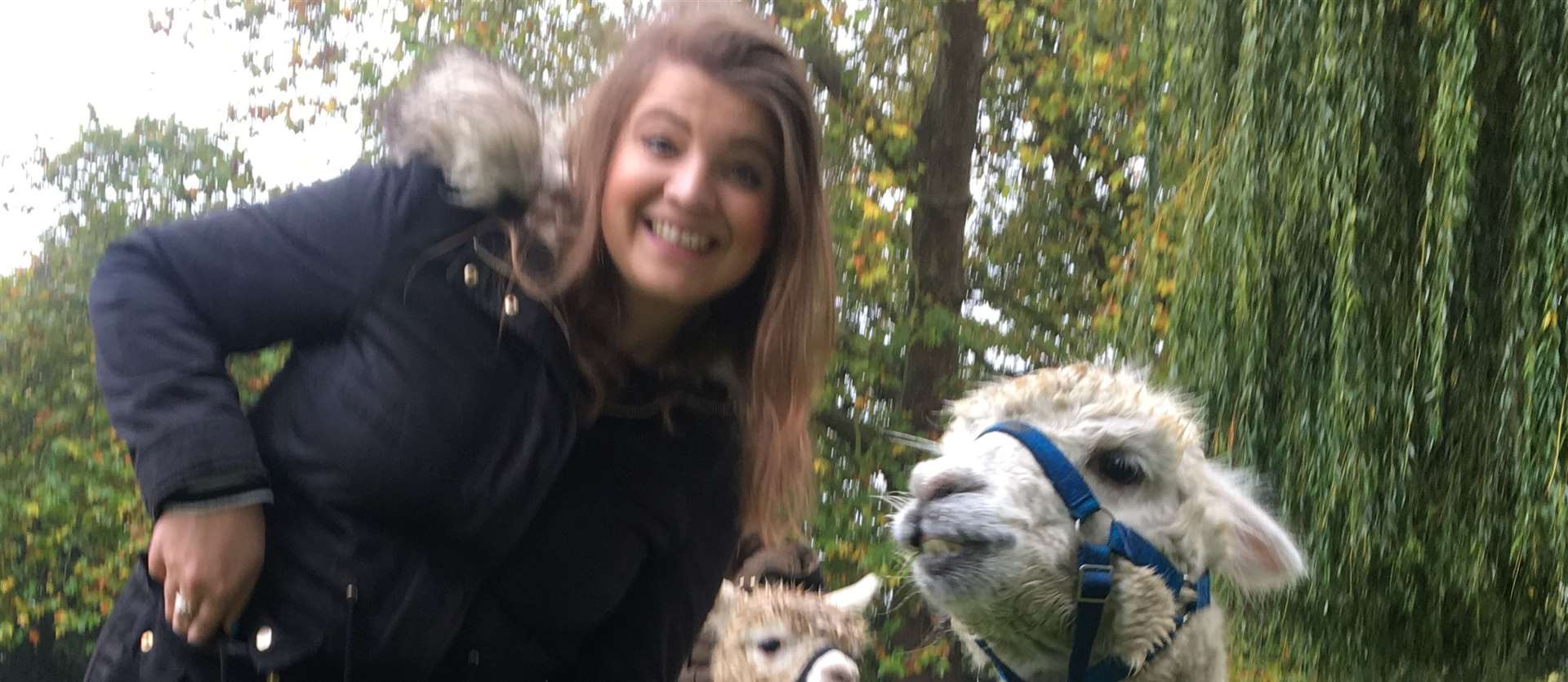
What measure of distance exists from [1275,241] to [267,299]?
8.63 feet

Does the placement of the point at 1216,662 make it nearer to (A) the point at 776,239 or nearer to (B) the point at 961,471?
(B) the point at 961,471

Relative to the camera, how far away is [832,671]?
116 inches

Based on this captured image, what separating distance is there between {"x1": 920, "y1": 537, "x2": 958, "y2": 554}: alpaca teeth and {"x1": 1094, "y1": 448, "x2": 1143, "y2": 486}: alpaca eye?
290 mm

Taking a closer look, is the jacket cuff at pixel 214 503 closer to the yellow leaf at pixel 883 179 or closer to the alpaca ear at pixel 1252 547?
the alpaca ear at pixel 1252 547

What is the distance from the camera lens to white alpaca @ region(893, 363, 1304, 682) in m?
1.66

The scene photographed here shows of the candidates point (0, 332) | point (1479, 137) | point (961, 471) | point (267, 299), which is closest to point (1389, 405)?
point (1479, 137)

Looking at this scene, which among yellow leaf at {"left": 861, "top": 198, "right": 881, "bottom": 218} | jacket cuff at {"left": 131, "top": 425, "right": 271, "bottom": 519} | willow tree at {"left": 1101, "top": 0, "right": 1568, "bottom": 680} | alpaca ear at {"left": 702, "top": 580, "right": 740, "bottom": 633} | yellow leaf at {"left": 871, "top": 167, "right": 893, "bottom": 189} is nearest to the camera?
jacket cuff at {"left": 131, "top": 425, "right": 271, "bottom": 519}

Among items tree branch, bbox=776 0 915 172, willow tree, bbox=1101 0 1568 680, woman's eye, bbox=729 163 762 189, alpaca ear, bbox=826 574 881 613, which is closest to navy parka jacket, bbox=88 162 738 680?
woman's eye, bbox=729 163 762 189

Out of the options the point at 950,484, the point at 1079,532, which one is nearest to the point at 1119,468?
the point at 1079,532

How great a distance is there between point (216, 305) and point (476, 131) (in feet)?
1.36

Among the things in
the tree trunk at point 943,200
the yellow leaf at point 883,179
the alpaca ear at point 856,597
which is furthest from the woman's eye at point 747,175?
the yellow leaf at point 883,179

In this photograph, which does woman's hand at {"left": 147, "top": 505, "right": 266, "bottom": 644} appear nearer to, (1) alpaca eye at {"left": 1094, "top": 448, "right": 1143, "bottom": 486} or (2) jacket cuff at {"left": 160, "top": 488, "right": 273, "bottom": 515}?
(2) jacket cuff at {"left": 160, "top": 488, "right": 273, "bottom": 515}

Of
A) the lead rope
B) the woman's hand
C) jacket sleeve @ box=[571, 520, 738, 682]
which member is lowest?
jacket sleeve @ box=[571, 520, 738, 682]

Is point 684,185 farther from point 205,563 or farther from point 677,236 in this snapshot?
point 205,563
